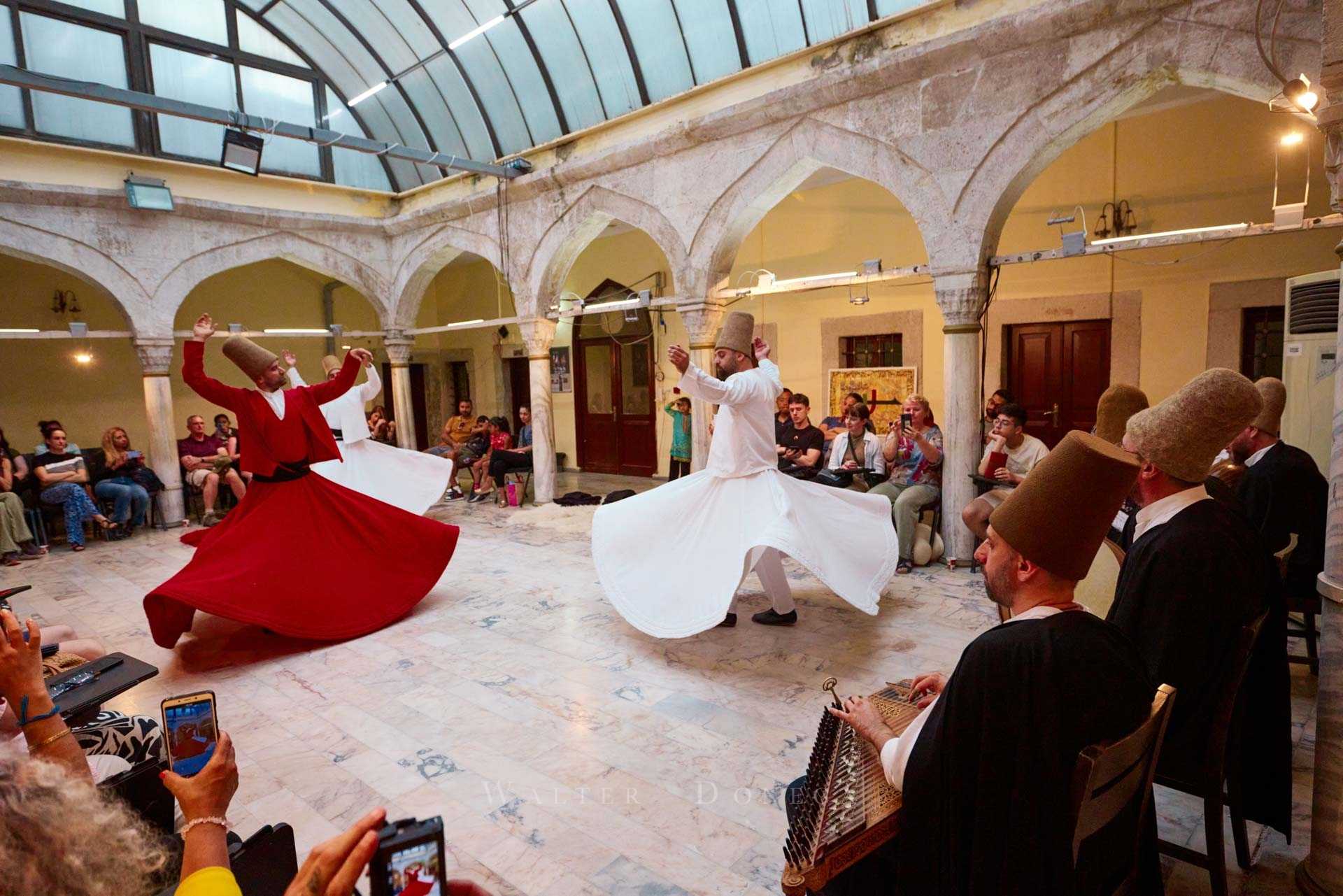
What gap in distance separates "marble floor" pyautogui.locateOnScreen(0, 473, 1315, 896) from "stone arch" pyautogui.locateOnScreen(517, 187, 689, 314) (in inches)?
147

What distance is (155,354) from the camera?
8680 millimetres

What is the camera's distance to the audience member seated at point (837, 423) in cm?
656

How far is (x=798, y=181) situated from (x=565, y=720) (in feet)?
18.0

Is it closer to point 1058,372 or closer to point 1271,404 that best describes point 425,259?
point 1058,372

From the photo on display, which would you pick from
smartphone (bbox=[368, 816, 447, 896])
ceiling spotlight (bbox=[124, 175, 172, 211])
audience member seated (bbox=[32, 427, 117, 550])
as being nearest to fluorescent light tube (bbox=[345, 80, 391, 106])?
ceiling spotlight (bbox=[124, 175, 172, 211])

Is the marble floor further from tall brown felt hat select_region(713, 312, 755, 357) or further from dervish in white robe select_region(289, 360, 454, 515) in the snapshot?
dervish in white robe select_region(289, 360, 454, 515)

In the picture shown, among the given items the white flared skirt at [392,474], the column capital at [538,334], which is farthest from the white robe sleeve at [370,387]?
the column capital at [538,334]

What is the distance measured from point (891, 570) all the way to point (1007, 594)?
2772mm

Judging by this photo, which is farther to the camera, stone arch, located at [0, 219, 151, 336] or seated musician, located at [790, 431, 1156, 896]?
stone arch, located at [0, 219, 151, 336]

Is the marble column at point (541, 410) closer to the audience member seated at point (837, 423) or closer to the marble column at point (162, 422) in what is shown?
the audience member seated at point (837, 423)

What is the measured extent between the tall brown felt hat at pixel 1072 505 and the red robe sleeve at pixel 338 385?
15.0 feet

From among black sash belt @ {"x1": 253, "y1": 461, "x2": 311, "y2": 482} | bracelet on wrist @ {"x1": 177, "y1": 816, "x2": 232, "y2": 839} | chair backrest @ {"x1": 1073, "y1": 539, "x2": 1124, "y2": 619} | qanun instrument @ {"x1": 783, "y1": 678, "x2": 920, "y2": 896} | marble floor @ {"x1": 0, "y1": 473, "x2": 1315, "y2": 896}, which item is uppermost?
black sash belt @ {"x1": 253, "y1": 461, "x2": 311, "y2": 482}

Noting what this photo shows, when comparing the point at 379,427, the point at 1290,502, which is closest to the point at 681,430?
the point at 379,427

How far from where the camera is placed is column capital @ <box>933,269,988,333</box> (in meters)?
5.61
